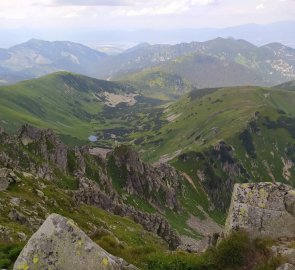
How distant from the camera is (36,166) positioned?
410 feet

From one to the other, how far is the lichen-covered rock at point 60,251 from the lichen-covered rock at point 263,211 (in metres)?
12.4

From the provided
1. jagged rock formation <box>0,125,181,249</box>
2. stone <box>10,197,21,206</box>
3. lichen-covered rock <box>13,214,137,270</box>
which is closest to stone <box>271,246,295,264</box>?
lichen-covered rock <box>13,214,137,270</box>

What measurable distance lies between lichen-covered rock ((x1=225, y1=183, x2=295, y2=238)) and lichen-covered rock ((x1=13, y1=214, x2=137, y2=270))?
12427 mm

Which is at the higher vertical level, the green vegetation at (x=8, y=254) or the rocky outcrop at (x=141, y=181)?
the green vegetation at (x=8, y=254)

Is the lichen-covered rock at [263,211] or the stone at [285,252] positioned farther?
the lichen-covered rock at [263,211]

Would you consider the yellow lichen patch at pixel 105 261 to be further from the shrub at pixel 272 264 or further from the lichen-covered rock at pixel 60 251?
the shrub at pixel 272 264

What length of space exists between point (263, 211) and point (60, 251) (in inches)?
667

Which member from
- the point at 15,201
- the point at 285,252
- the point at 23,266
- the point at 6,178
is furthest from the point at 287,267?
the point at 6,178

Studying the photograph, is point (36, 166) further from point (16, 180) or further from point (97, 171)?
point (16, 180)

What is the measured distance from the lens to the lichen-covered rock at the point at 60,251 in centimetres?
2033

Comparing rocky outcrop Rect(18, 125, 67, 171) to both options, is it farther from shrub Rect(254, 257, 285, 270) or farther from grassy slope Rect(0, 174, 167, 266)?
shrub Rect(254, 257, 285, 270)

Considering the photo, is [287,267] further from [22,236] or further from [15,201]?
[15,201]

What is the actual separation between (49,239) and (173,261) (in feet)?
32.6

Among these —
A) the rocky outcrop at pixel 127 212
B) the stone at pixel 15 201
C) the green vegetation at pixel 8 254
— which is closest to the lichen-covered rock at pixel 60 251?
the green vegetation at pixel 8 254
